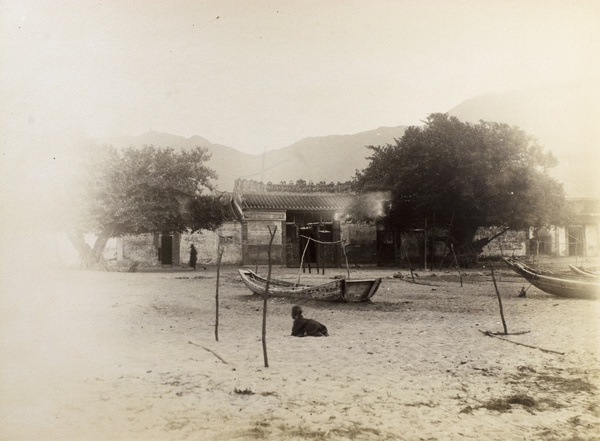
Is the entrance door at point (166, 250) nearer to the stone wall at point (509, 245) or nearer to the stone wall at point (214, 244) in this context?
the stone wall at point (214, 244)

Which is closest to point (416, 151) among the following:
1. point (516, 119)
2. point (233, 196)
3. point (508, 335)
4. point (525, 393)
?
point (516, 119)

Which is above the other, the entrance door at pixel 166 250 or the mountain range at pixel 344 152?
the mountain range at pixel 344 152

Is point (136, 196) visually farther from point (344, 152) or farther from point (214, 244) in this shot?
point (344, 152)

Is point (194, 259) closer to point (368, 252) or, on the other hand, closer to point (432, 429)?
point (368, 252)

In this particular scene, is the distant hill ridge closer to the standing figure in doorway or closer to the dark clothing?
the standing figure in doorway

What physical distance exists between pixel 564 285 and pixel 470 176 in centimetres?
766

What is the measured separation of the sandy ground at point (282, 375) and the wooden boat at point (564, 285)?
1347 mm

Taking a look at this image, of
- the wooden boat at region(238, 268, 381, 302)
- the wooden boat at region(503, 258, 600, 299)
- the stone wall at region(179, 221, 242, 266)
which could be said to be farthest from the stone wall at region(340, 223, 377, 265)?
the wooden boat at region(238, 268, 381, 302)

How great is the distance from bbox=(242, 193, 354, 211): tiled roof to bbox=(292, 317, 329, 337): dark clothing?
53.6 ft

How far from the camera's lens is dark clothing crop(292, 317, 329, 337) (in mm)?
7531

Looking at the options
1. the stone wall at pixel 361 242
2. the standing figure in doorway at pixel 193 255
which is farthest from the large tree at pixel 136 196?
the stone wall at pixel 361 242

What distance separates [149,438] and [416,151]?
58.0 ft

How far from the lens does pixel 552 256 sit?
27.7 m

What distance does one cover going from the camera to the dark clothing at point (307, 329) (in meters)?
7.53
